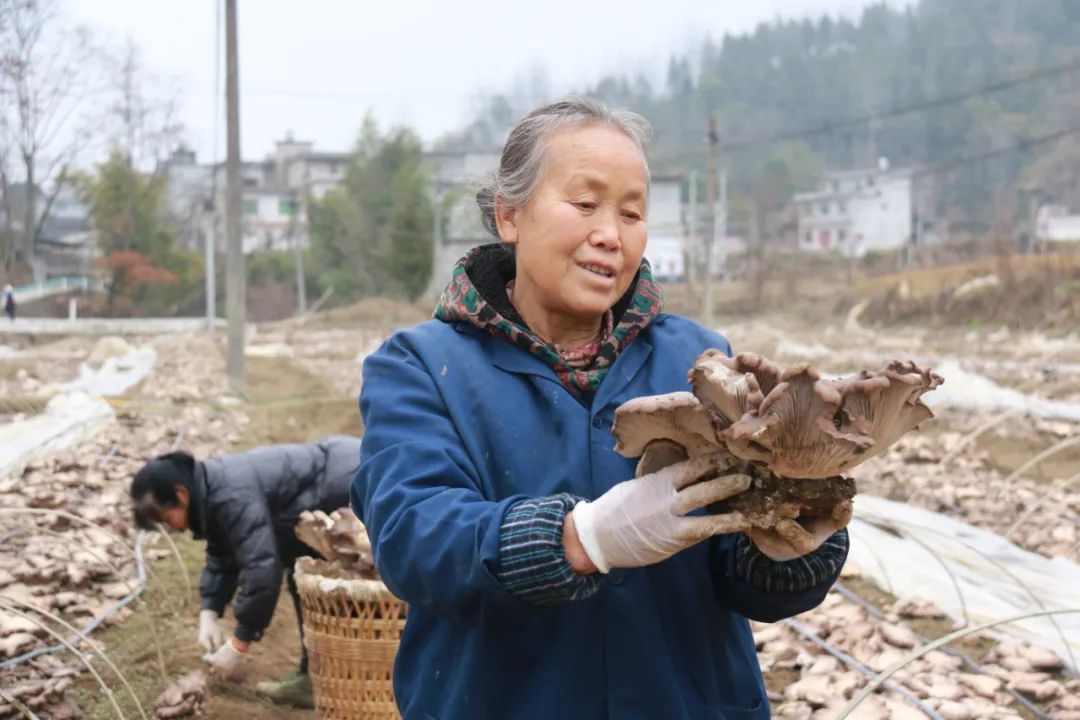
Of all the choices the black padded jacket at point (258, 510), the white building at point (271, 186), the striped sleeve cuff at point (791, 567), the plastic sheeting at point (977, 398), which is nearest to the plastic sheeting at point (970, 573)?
the black padded jacket at point (258, 510)

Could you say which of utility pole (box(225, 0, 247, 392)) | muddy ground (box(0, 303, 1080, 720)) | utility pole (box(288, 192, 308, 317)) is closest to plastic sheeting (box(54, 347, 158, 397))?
muddy ground (box(0, 303, 1080, 720))

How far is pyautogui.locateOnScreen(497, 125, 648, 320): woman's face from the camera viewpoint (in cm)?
174

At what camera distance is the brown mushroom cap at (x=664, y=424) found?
1451 mm

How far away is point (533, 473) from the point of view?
1.67 meters

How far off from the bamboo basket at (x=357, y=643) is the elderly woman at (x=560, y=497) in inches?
62.2

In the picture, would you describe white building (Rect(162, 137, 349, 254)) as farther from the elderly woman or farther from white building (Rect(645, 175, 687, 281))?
the elderly woman

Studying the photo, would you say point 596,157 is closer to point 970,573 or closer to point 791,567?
point 791,567

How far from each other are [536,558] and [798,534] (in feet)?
1.18

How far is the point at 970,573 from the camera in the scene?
5309 millimetres

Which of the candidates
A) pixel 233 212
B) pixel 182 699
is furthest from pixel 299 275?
pixel 182 699

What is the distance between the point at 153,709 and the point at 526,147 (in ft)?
10.6

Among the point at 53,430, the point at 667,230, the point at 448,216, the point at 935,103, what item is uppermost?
the point at 935,103

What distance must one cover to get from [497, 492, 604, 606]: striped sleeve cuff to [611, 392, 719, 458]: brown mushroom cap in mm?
135

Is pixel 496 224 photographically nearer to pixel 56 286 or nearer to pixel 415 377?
pixel 415 377
